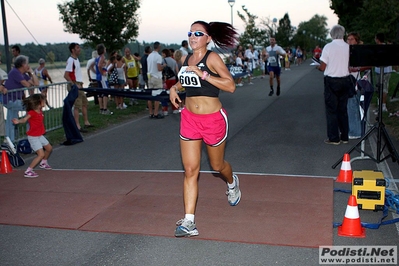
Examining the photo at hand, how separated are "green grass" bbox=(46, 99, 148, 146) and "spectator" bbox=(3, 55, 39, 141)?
3.40 feet

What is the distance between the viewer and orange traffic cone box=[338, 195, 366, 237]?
16.2 feet

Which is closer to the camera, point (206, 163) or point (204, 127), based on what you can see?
point (204, 127)

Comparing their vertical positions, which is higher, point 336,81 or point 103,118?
point 336,81

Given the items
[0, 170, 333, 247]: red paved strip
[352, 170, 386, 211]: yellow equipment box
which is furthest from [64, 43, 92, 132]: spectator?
[352, 170, 386, 211]: yellow equipment box

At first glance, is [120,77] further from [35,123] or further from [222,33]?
[222,33]

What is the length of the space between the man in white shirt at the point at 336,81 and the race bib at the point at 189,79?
15.4 feet

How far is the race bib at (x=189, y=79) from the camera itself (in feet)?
17.0

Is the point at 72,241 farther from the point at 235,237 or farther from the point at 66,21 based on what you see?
the point at 66,21

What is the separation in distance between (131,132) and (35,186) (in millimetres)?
4827

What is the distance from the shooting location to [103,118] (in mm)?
14180

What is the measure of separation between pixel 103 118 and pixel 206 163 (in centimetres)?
647

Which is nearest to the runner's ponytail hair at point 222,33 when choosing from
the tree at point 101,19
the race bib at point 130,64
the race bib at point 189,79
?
the race bib at point 189,79

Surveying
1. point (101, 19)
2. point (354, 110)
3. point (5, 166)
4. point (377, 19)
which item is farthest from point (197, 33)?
point (101, 19)

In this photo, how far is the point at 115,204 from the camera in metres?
6.34
